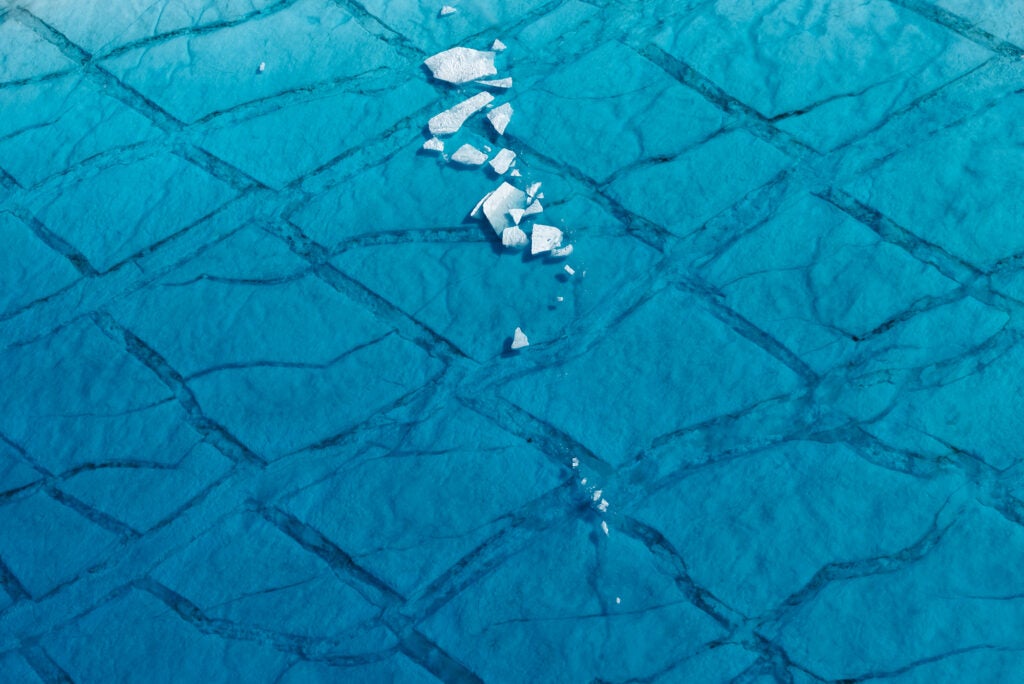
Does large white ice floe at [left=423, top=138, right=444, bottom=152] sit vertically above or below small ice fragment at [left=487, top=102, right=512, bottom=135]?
below

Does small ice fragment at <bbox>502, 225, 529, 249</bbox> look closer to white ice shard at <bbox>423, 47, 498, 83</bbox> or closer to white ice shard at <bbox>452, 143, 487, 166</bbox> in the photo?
white ice shard at <bbox>452, 143, 487, 166</bbox>

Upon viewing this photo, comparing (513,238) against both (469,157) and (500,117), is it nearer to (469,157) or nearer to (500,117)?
(469,157)

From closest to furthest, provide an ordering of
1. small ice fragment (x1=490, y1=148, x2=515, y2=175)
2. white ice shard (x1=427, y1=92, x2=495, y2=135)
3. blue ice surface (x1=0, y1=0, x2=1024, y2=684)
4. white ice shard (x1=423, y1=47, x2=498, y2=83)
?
blue ice surface (x1=0, y1=0, x2=1024, y2=684) → small ice fragment (x1=490, y1=148, x2=515, y2=175) → white ice shard (x1=427, y1=92, x2=495, y2=135) → white ice shard (x1=423, y1=47, x2=498, y2=83)

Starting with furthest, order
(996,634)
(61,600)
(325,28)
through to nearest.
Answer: (325,28), (61,600), (996,634)

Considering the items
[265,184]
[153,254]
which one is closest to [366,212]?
[265,184]

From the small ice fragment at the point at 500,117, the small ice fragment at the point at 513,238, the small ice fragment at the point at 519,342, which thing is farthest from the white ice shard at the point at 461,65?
the small ice fragment at the point at 519,342

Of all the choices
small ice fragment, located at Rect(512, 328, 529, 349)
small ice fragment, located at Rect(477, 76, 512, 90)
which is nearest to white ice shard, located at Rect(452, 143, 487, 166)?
small ice fragment, located at Rect(477, 76, 512, 90)

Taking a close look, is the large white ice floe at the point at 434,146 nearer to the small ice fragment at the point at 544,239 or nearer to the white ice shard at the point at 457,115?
the white ice shard at the point at 457,115

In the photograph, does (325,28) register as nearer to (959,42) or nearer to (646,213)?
(646,213)
